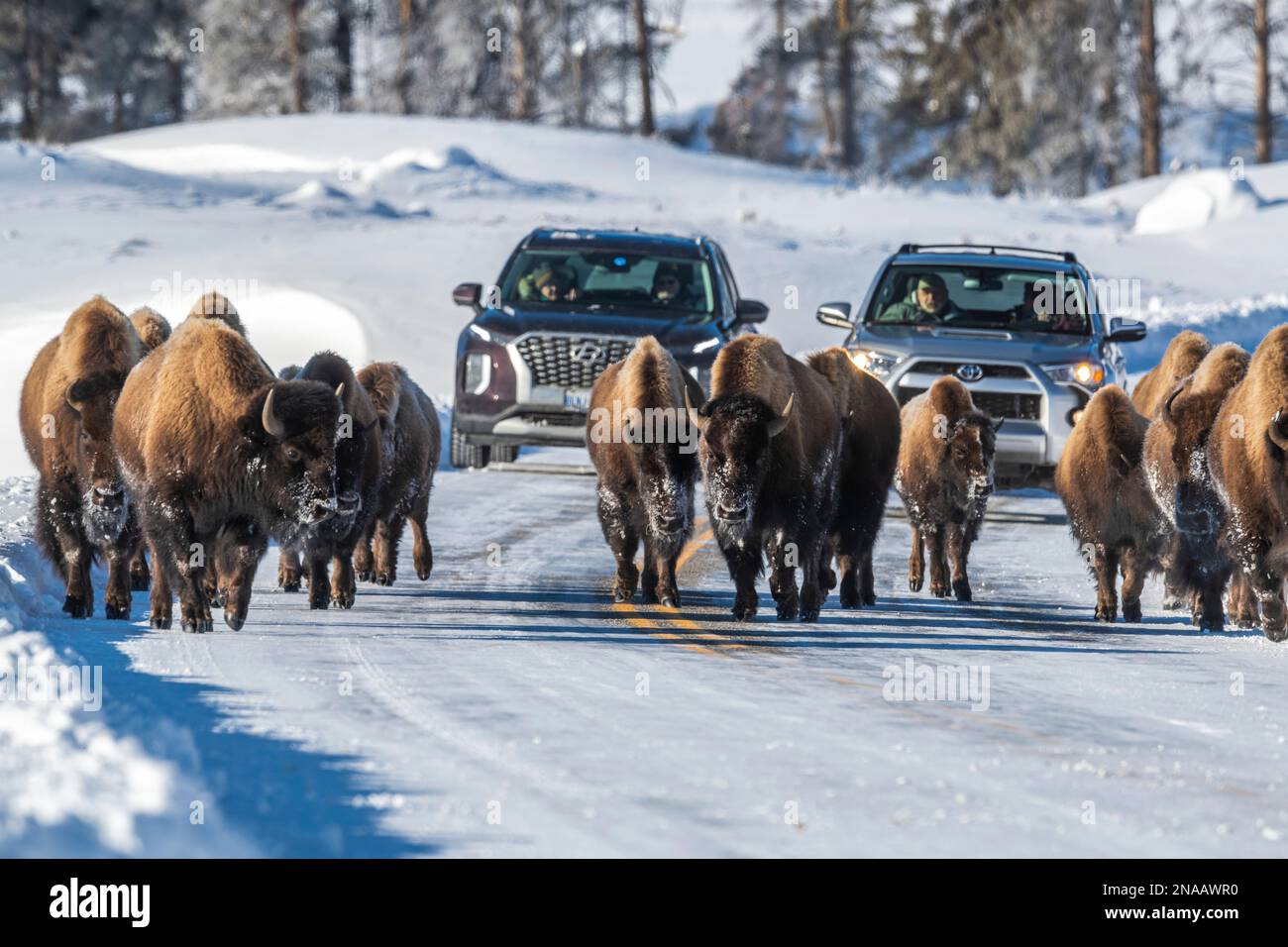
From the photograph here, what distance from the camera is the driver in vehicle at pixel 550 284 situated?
18.7 meters

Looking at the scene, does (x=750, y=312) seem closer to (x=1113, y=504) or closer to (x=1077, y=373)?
(x=1077, y=373)

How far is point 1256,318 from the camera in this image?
38.8 metres

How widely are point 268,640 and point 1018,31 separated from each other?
2390 inches

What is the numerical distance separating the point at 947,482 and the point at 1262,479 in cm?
268

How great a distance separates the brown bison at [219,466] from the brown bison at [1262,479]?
4.53m

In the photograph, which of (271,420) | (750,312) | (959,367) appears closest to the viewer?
(271,420)

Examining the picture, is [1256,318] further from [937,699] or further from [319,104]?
[319,104]

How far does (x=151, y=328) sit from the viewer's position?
12.2 m

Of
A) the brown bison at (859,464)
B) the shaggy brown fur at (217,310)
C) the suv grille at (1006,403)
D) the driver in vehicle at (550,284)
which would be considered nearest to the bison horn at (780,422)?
the brown bison at (859,464)

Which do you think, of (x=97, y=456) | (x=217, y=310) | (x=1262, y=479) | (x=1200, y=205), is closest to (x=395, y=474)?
(x=217, y=310)

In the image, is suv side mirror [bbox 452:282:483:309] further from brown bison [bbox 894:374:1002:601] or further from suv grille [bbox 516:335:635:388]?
brown bison [bbox 894:374:1002:601]

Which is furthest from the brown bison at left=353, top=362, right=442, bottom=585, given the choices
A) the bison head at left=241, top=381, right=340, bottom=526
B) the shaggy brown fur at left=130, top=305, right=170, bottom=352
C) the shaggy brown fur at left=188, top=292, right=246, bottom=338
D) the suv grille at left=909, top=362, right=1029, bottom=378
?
the suv grille at left=909, top=362, right=1029, bottom=378

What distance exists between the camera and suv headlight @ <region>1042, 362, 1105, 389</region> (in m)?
16.5

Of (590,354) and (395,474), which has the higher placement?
(590,354)
